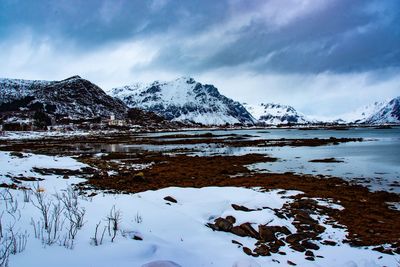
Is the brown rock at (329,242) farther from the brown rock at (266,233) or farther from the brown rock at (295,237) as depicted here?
the brown rock at (266,233)

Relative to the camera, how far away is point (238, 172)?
1006 inches

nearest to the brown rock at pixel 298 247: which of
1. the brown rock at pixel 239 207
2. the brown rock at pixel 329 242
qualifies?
the brown rock at pixel 329 242

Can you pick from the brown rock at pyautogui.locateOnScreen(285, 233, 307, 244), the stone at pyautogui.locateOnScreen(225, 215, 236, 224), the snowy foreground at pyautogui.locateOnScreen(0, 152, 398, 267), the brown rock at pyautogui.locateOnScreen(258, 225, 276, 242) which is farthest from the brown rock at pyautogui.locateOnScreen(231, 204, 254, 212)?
the brown rock at pyautogui.locateOnScreen(285, 233, 307, 244)

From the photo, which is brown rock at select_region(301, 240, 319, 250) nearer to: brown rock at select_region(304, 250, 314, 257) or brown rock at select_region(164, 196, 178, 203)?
brown rock at select_region(304, 250, 314, 257)

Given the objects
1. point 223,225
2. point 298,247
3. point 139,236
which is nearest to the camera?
point 139,236

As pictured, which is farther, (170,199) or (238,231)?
(170,199)

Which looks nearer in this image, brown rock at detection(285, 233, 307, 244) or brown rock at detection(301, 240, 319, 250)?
brown rock at detection(301, 240, 319, 250)

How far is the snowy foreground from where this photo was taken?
6.18 metres

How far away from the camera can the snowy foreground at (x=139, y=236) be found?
20.3 ft

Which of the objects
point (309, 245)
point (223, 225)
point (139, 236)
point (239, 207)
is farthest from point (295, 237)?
point (139, 236)

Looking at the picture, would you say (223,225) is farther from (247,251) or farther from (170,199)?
(170,199)

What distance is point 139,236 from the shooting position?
7.64 metres

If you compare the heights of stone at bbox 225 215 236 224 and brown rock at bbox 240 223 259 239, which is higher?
stone at bbox 225 215 236 224

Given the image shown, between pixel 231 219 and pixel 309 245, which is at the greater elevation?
pixel 231 219
